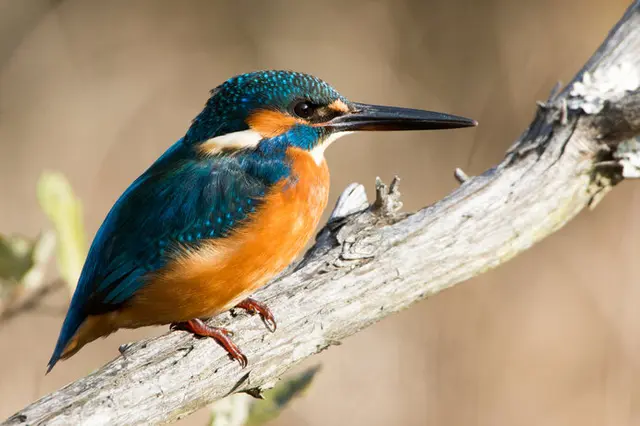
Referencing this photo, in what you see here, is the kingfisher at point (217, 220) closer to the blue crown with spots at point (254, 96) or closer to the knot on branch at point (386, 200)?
the blue crown with spots at point (254, 96)

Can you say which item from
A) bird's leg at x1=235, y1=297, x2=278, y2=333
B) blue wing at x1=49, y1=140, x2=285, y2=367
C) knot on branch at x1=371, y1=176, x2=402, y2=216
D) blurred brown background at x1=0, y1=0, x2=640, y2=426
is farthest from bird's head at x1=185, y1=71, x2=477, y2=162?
blurred brown background at x1=0, y1=0, x2=640, y2=426

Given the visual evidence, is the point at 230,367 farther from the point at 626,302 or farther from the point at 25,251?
the point at 626,302

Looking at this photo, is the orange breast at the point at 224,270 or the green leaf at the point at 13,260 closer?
the green leaf at the point at 13,260

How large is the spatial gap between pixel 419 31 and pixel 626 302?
2.04 meters

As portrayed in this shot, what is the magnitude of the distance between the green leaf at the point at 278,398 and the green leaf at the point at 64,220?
52cm

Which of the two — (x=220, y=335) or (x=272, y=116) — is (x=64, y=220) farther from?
(x=272, y=116)

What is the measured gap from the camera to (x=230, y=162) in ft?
8.02

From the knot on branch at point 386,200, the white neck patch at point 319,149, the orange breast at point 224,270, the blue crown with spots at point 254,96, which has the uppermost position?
the blue crown with spots at point 254,96

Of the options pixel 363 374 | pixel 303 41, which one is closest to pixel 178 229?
pixel 363 374

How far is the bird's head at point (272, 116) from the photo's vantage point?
2.53 meters

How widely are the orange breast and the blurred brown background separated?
2183 mm

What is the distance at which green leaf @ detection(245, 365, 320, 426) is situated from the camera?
185cm

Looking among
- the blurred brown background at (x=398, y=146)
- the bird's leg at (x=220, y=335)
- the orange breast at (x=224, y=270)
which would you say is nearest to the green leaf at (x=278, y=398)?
the bird's leg at (x=220, y=335)

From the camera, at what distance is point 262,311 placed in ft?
7.47
